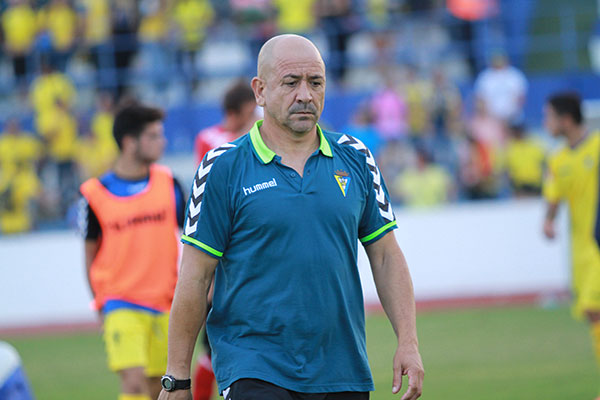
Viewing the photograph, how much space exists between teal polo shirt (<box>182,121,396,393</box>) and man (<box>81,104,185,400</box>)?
253 cm

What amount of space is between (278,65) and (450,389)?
5.61m

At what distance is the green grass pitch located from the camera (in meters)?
8.97

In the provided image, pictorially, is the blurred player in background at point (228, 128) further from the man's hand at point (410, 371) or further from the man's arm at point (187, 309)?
the man's hand at point (410, 371)

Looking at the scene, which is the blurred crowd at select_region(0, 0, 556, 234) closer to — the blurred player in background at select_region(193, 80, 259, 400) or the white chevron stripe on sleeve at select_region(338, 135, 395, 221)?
the blurred player in background at select_region(193, 80, 259, 400)

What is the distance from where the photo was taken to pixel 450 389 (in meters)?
9.05

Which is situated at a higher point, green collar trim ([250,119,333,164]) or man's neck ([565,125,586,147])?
green collar trim ([250,119,333,164])

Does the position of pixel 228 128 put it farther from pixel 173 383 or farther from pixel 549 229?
pixel 173 383

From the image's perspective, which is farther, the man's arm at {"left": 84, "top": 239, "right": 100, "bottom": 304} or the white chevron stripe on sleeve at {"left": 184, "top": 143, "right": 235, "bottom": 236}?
the man's arm at {"left": 84, "top": 239, "right": 100, "bottom": 304}

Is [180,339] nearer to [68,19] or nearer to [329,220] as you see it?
[329,220]

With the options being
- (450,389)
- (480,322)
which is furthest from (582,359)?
(480,322)

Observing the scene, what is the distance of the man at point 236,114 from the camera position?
782cm

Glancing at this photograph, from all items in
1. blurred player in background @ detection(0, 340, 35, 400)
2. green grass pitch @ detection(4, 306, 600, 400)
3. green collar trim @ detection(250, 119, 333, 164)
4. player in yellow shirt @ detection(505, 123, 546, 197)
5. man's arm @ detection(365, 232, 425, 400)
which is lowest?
green grass pitch @ detection(4, 306, 600, 400)

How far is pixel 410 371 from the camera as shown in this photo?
4.15m

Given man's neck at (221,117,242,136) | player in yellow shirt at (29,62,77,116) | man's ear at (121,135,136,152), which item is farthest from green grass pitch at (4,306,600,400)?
player in yellow shirt at (29,62,77,116)
